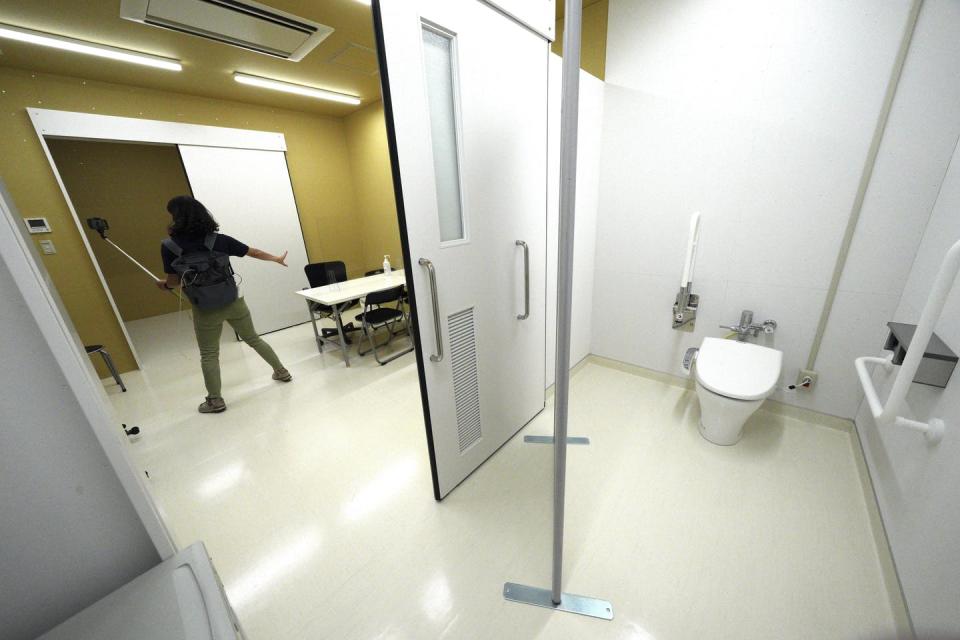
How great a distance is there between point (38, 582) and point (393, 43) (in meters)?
1.58

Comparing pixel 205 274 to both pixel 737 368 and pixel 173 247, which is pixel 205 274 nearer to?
pixel 173 247

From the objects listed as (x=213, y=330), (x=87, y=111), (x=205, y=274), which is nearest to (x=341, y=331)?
(x=213, y=330)

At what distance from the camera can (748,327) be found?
209cm

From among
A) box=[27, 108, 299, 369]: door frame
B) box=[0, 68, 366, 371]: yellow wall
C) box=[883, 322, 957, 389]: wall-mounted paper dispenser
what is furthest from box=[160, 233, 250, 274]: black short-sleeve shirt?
box=[883, 322, 957, 389]: wall-mounted paper dispenser

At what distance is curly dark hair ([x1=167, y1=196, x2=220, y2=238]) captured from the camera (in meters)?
2.23

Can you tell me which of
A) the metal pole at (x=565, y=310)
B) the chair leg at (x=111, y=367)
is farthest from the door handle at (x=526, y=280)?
the chair leg at (x=111, y=367)

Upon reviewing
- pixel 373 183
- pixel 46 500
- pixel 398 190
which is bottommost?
pixel 46 500

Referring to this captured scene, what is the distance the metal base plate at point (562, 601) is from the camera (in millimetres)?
1210

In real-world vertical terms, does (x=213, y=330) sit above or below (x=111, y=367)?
above

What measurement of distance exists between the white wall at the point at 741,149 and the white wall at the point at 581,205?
0.39 feet

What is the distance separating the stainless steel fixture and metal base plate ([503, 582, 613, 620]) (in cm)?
175

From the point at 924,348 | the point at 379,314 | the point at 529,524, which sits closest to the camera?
the point at 924,348

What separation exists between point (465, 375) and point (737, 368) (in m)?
1.52

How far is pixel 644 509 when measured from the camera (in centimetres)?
160
